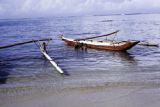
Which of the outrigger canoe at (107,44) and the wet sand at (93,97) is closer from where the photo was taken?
the wet sand at (93,97)

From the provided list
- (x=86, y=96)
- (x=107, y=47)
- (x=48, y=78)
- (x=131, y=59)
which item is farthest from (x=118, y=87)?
(x=107, y=47)

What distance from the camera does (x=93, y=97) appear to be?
15742mm

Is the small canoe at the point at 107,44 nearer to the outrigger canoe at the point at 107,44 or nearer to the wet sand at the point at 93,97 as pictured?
the outrigger canoe at the point at 107,44

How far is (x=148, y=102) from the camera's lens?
14.3 m

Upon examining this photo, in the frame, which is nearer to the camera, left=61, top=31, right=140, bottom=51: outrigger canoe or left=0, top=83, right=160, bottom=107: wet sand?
left=0, top=83, right=160, bottom=107: wet sand

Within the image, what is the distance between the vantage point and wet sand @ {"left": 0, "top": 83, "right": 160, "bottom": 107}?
14.5 m

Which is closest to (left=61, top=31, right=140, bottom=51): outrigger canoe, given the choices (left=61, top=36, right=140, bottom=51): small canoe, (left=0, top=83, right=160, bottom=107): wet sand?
(left=61, top=36, right=140, bottom=51): small canoe

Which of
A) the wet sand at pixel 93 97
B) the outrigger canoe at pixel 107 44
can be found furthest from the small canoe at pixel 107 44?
the wet sand at pixel 93 97

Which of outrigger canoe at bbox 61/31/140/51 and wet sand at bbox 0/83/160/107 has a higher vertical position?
wet sand at bbox 0/83/160/107

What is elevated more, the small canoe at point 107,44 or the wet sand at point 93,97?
the wet sand at point 93,97

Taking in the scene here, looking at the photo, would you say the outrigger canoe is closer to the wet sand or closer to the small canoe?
the small canoe

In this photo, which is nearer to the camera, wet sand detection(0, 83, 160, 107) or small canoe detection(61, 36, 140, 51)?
wet sand detection(0, 83, 160, 107)

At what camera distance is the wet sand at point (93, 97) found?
14.5 m

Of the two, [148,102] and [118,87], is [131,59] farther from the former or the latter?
[148,102]
